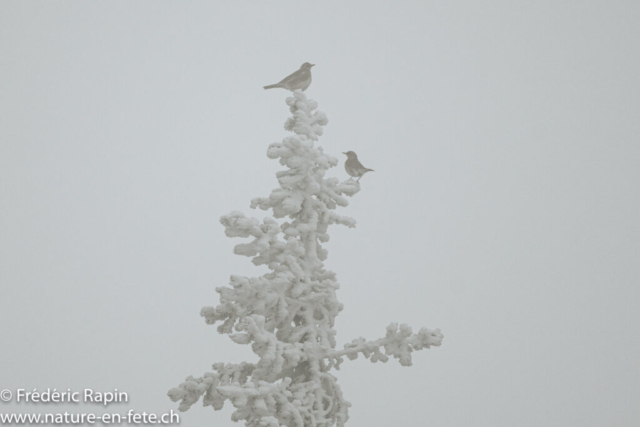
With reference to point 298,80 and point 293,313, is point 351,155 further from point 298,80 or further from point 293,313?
point 293,313

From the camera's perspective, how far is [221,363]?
521 cm

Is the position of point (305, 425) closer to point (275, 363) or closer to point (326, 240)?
point (275, 363)

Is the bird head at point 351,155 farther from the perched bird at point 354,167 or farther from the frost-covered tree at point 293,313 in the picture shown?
the frost-covered tree at point 293,313

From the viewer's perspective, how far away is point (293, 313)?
5.45 meters

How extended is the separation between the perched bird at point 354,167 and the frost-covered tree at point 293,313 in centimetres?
38

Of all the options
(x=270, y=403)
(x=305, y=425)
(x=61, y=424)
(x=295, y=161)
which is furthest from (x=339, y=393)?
(x=61, y=424)

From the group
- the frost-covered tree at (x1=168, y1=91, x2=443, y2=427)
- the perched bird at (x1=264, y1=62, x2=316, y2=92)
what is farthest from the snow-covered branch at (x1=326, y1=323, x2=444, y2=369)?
the perched bird at (x1=264, y1=62, x2=316, y2=92)

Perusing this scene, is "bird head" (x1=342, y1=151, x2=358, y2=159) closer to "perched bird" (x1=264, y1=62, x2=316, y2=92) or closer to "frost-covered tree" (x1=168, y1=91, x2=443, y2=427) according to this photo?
"frost-covered tree" (x1=168, y1=91, x2=443, y2=427)

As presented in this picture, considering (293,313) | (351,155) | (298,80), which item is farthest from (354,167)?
(293,313)

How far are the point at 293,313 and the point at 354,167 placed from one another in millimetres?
1904

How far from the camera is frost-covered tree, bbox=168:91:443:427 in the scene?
4.80 meters

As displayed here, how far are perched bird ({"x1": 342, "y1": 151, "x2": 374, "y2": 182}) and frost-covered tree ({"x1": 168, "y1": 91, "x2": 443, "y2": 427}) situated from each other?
380 mm

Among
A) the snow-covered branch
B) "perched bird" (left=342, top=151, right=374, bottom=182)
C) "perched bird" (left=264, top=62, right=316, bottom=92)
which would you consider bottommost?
the snow-covered branch

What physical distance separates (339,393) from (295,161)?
2.31m
